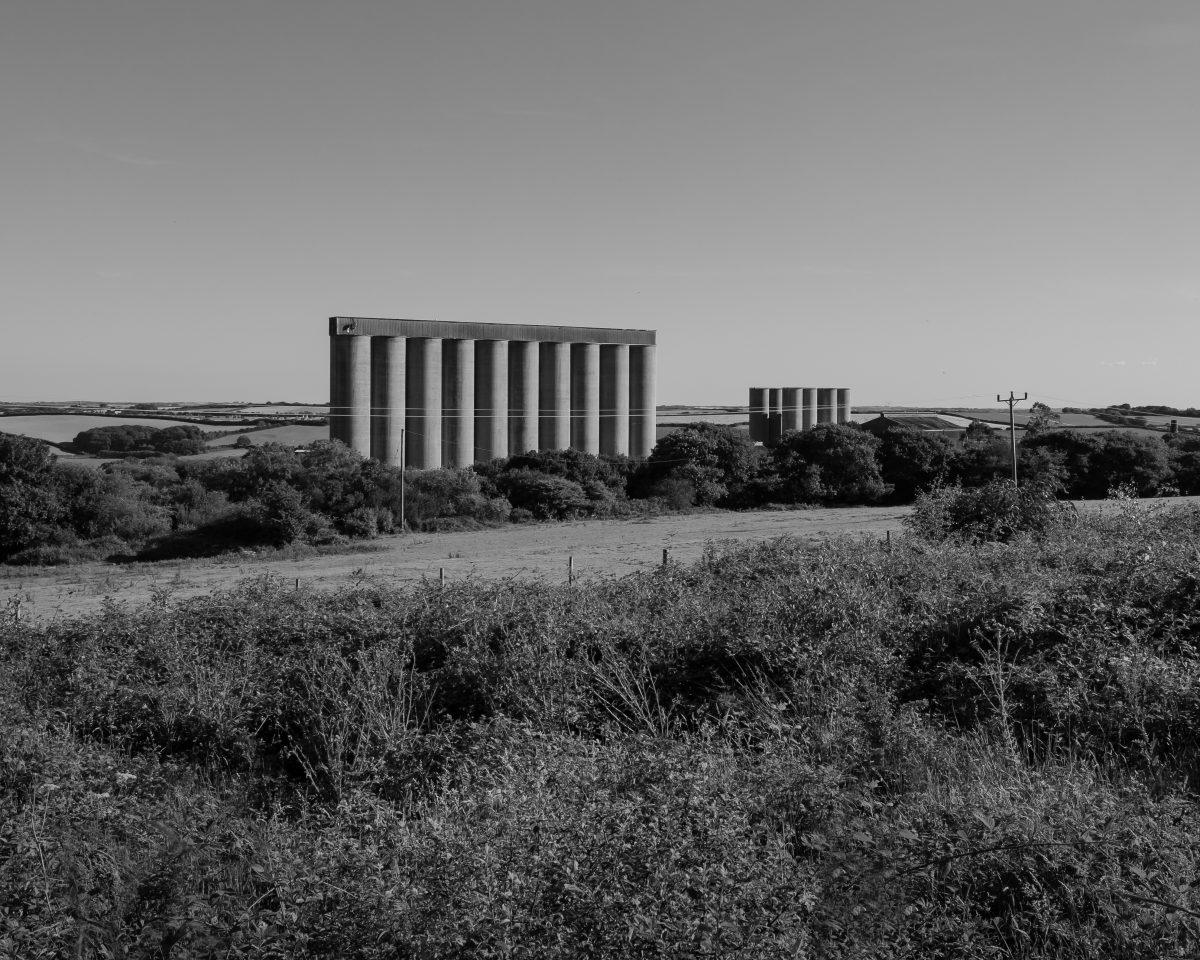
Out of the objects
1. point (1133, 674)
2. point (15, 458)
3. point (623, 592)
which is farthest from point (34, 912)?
point (15, 458)

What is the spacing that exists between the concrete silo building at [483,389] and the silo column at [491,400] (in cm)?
5

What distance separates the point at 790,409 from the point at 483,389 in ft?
74.1

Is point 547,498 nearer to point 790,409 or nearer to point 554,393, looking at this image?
point 554,393

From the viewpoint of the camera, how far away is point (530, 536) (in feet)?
106

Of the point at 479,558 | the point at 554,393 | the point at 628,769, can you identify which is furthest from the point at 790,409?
the point at 628,769

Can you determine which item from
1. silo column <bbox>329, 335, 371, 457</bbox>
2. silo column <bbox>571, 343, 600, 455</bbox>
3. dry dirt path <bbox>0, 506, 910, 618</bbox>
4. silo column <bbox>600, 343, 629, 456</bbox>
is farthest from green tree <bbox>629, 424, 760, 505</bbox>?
silo column <bbox>329, 335, 371, 457</bbox>

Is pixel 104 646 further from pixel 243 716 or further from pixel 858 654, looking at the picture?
pixel 858 654

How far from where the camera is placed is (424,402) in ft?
165

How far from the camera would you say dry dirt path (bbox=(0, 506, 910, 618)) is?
70.7 feet

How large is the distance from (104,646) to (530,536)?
23.4 meters

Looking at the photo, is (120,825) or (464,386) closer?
(120,825)

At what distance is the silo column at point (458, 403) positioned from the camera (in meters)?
50.9

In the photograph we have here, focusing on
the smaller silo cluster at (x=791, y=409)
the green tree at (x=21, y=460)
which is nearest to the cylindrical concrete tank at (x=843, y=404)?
the smaller silo cluster at (x=791, y=409)

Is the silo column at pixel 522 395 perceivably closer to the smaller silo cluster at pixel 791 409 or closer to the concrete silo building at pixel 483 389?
the concrete silo building at pixel 483 389
